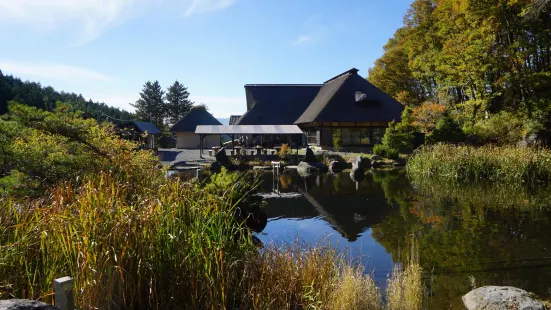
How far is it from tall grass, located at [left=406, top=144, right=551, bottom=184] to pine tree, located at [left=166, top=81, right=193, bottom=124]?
4448cm

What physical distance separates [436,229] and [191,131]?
27.9m

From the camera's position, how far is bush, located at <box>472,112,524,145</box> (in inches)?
730

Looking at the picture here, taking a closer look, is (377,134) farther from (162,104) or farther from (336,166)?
(162,104)

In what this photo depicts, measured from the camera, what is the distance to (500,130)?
63.2ft

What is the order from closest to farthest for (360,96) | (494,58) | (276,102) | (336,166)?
(494,58) < (336,166) < (360,96) < (276,102)

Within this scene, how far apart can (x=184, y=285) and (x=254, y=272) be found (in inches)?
27.0

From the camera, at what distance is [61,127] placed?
520 cm

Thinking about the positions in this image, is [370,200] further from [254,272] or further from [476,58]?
[476,58]

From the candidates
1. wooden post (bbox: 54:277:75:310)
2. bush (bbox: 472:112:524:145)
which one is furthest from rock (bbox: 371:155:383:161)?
wooden post (bbox: 54:277:75:310)

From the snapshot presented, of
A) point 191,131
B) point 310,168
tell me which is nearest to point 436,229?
point 310,168

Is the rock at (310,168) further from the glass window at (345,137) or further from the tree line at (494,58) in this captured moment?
the tree line at (494,58)

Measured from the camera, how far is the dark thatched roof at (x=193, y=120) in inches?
1291

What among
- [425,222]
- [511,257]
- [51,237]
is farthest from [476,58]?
[51,237]

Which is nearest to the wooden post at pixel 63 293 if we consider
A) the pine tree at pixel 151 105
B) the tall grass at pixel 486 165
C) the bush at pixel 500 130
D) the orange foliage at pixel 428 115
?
the tall grass at pixel 486 165
